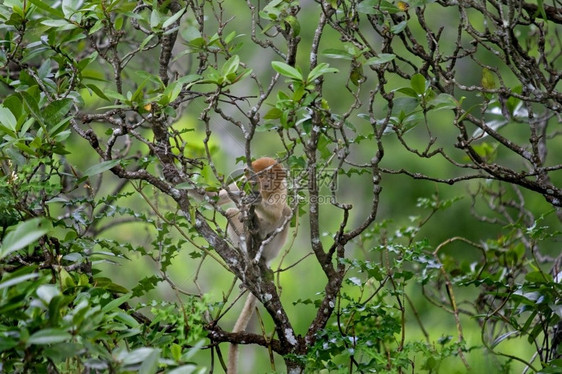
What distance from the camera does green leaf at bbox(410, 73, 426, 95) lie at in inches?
74.4

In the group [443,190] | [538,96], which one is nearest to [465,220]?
[443,190]

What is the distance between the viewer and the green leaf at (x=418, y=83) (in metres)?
1.89

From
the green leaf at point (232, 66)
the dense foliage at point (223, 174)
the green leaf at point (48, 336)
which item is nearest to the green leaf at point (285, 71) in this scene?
the dense foliage at point (223, 174)

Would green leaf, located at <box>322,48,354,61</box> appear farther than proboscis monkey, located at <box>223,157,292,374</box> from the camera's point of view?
No

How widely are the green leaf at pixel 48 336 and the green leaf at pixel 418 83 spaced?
1063 mm

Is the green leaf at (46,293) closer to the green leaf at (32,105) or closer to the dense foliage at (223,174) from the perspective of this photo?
the dense foliage at (223,174)

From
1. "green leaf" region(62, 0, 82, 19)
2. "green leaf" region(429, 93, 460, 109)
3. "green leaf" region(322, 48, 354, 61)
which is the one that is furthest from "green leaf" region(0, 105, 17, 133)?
"green leaf" region(429, 93, 460, 109)

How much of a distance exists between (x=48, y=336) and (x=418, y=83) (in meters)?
1.10

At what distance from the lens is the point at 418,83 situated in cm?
190

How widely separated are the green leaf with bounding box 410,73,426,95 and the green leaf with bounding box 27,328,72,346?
3.49ft

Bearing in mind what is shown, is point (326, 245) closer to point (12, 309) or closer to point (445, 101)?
point (445, 101)

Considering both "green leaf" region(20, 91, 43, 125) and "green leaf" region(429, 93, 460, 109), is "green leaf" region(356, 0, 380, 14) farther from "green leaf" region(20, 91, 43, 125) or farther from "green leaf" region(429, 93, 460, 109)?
"green leaf" region(20, 91, 43, 125)

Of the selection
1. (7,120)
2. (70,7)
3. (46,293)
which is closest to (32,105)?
(7,120)

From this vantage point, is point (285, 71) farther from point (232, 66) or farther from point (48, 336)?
point (48, 336)
